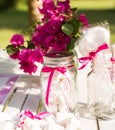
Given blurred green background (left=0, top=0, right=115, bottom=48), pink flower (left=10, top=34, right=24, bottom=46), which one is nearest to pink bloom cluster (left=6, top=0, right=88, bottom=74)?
pink flower (left=10, top=34, right=24, bottom=46)

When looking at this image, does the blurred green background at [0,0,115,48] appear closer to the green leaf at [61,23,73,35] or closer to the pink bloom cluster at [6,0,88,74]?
the pink bloom cluster at [6,0,88,74]

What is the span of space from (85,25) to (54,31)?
5.1 inches

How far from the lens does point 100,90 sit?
1.79 meters

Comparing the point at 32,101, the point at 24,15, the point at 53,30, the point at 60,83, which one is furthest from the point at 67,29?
→ the point at 24,15

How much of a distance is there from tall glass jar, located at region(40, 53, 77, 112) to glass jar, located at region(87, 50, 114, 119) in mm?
67

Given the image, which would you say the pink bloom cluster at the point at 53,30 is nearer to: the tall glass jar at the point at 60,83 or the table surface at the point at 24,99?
the tall glass jar at the point at 60,83

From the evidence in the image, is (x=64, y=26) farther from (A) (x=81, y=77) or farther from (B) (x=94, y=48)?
(A) (x=81, y=77)

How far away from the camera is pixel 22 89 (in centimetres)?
212

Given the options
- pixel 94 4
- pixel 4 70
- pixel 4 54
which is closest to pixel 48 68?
pixel 4 70

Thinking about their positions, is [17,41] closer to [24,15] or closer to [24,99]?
[24,99]

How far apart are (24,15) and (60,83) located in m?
9.22

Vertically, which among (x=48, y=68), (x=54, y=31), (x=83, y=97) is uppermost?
(x=54, y=31)

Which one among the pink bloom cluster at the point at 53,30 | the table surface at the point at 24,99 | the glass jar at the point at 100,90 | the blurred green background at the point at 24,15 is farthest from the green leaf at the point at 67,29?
the blurred green background at the point at 24,15

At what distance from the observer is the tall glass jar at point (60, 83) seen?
5.83 feet
